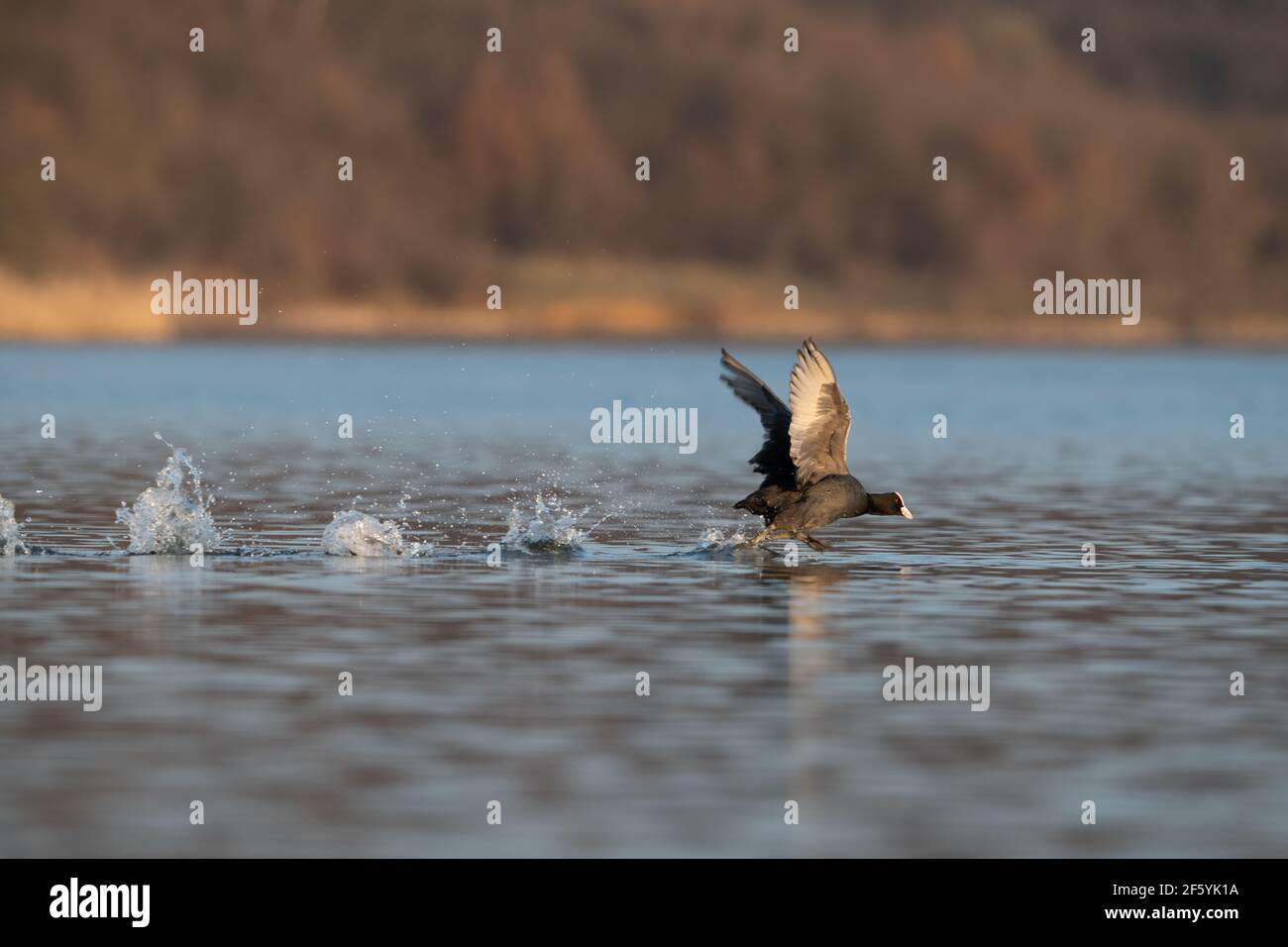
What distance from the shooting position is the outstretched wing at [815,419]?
18.8m

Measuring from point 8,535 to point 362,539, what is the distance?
2852mm

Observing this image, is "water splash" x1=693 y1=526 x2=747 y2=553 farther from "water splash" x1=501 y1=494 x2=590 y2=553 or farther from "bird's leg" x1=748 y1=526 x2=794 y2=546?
"water splash" x1=501 y1=494 x2=590 y2=553

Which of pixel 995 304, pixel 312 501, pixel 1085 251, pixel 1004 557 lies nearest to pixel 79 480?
pixel 312 501

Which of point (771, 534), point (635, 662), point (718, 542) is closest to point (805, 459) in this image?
point (771, 534)

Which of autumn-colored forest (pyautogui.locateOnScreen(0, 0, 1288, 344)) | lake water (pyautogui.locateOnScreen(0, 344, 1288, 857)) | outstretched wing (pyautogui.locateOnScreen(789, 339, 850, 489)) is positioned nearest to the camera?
lake water (pyautogui.locateOnScreen(0, 344, 1288, 857))

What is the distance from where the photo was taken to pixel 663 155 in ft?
444

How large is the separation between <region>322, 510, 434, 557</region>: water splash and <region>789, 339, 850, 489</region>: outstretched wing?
330 centimetres

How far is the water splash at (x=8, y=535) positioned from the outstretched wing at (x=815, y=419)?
630 cm

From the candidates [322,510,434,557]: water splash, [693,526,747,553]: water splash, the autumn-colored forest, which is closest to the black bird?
[693,526,747,553]: water splash

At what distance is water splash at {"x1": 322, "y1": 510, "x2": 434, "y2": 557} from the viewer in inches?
787

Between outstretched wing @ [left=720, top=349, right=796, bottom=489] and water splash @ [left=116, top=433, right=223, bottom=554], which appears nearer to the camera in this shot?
outstretched wing @ [left=720, top=349, right=796, bottom=489]

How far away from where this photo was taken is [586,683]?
1368cm

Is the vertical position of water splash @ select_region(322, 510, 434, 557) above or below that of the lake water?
above
